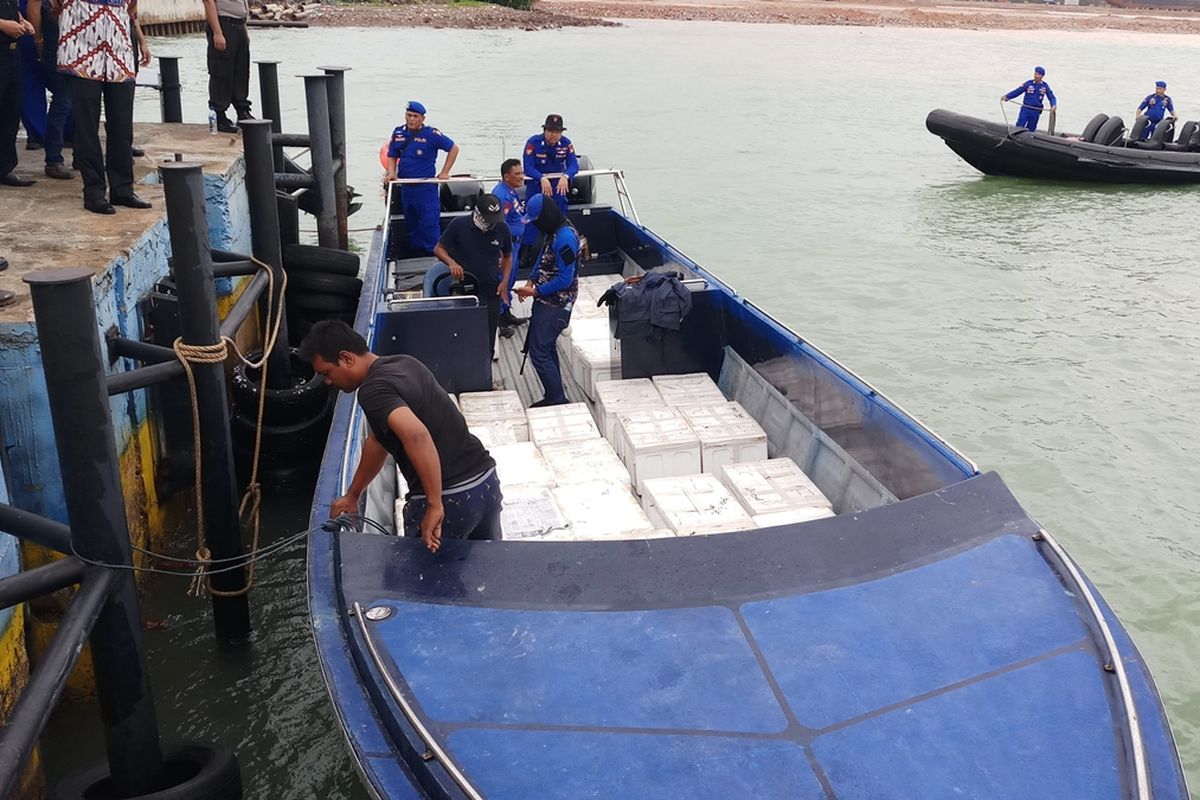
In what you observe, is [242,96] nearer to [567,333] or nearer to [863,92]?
[567,333]

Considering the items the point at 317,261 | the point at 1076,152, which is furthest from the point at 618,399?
the point at 1076,152

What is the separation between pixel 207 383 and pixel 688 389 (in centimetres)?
308

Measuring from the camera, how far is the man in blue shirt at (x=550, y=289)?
22.5ft

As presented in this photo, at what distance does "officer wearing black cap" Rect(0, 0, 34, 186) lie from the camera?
6.52 meters

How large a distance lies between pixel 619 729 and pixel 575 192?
7.85 metres

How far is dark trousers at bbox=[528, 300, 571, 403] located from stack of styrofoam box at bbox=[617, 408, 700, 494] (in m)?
1.07

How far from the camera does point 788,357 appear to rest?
619 centimetres

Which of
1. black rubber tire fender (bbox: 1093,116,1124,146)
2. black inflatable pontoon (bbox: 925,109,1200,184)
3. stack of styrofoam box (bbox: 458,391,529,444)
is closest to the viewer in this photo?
stack of styrofoam box (bbox: 458,391,529,444)

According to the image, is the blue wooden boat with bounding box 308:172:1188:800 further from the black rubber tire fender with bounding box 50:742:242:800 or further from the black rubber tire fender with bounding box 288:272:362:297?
the black rubber tire fender with bounding box 288:272:362:297

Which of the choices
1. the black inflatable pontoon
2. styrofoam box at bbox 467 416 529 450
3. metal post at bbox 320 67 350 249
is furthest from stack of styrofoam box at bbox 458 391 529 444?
the black inflatable pontoon

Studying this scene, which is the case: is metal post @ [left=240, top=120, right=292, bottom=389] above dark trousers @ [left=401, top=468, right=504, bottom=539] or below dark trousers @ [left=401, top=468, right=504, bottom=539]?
above

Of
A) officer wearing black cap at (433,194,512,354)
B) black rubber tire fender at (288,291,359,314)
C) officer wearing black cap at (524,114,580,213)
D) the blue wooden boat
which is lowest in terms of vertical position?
black rubber tire fender at (288,291,359,314)

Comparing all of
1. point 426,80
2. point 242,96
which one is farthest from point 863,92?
point 242,96

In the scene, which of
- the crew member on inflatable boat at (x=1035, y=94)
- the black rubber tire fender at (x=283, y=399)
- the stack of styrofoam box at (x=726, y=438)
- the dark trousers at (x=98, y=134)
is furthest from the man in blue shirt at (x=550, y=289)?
the crew member on inflatable boat at (x=1035, y=94)
